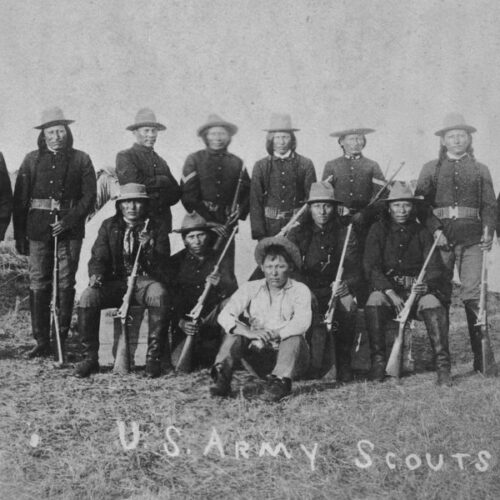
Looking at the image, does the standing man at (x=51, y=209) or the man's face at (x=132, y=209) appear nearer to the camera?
the man's face at (x=132, y=209)

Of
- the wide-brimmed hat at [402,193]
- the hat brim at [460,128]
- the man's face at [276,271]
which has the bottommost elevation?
the man's face at [276,271]

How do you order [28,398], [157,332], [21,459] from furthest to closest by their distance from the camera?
[157,332]
[28,398]
[21,459]

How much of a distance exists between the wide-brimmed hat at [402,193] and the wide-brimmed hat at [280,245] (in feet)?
3.87

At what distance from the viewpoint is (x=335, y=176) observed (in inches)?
284

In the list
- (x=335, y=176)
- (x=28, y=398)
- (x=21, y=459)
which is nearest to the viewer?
(x=21, y=459)

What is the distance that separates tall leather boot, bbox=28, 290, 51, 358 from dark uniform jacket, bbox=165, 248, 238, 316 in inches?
48.4

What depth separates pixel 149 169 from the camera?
23.1 feet

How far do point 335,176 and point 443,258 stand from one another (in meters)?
1.43

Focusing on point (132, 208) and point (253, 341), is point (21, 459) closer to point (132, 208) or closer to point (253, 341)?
point (253, 341)

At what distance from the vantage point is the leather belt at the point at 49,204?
6.71m

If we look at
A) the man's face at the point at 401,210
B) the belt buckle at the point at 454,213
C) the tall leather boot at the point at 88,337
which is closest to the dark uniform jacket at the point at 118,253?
the tall leather boot at the point at 88,337

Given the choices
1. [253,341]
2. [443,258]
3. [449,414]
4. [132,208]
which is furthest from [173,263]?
[449,414]

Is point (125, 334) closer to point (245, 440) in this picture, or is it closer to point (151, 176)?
point (151, 176)

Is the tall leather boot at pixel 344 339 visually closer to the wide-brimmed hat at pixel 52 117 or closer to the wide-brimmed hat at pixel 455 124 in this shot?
the wide-brimmed hat at pixel 455 124
